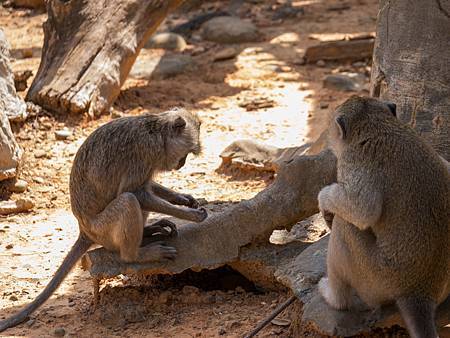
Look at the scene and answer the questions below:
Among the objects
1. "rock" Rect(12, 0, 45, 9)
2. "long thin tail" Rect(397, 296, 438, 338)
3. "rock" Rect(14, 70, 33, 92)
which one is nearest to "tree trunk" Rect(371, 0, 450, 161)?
"long thin tail" Rect(397, 296, 438, 338)

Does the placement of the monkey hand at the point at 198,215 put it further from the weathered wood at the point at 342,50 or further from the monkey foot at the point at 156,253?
the weathered wood at the point at 342,50

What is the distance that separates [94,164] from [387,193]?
2476 mm

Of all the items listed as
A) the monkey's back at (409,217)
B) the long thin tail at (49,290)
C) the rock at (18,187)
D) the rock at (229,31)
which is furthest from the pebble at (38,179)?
the rock at (229,31)

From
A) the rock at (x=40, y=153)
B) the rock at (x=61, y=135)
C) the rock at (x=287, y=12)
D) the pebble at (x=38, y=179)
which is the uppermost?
the rock at (x=61, y=135)

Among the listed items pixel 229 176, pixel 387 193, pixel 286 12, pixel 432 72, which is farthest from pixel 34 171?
pixel 286 12

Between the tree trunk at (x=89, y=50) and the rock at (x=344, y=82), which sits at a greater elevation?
the tree trunk at (x=89, y=50)

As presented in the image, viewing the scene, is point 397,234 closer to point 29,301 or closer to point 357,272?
point 357,272

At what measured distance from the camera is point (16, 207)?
29.6 feet

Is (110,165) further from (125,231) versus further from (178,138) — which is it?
(178,138)

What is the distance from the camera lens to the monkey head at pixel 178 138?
21.5 feet

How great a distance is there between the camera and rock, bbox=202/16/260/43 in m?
15.2

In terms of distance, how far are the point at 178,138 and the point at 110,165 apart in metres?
0.66

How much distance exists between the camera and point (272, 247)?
257 inches

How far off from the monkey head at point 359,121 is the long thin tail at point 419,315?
1.05 m
